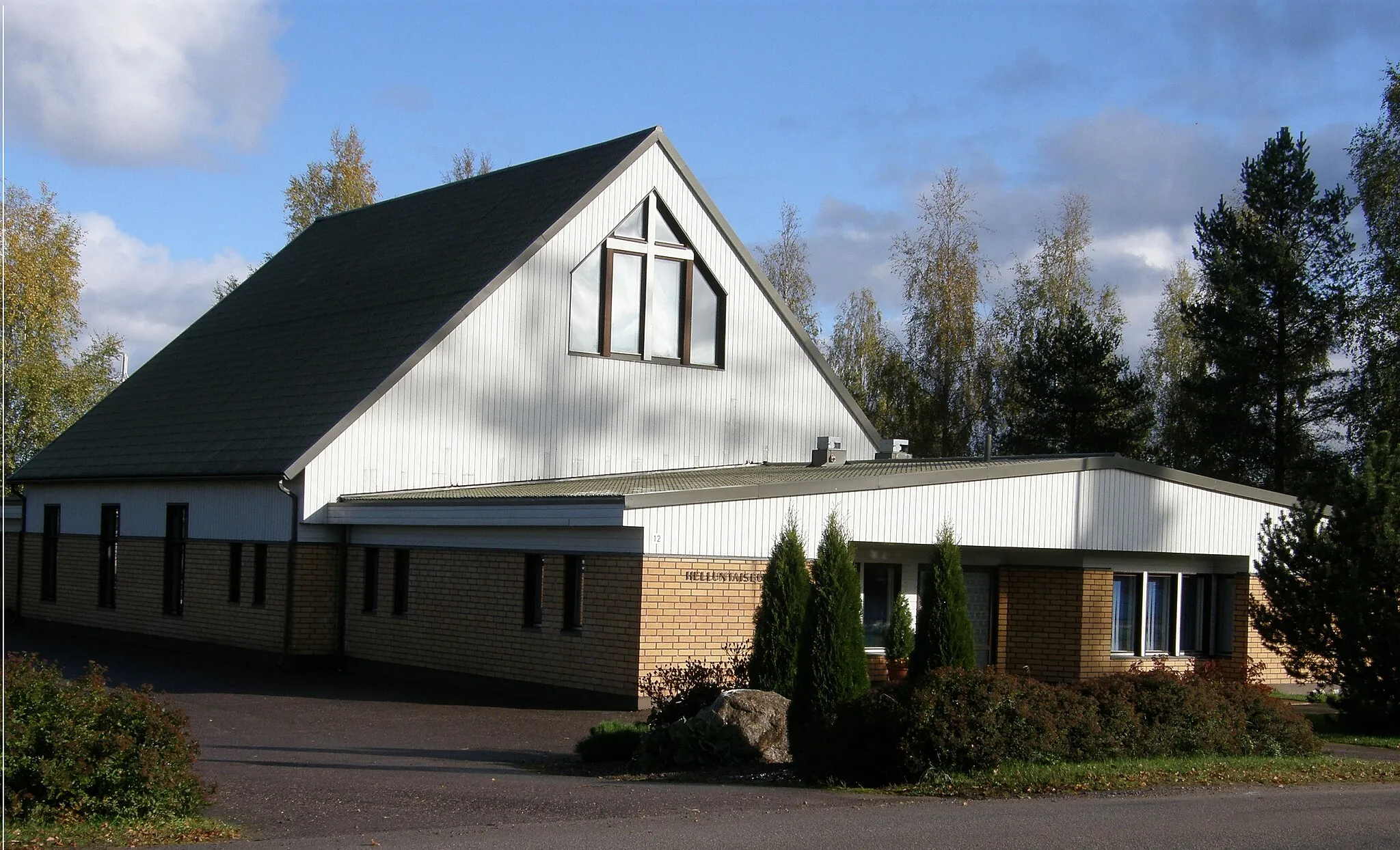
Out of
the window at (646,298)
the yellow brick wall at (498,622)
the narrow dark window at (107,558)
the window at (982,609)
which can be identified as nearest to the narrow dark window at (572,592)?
the yellow brick wall at (498,622)

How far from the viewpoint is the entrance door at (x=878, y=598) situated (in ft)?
76.5

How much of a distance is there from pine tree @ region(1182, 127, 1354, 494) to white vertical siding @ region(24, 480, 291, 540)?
89.4 ft

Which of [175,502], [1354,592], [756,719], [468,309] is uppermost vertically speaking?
[468,309]

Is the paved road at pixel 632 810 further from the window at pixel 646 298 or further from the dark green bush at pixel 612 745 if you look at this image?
the window at pixel 646 298

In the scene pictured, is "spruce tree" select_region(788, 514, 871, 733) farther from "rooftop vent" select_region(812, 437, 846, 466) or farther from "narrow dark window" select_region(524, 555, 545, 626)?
"rooftop vent" select_region(812, 437, 846, 466)

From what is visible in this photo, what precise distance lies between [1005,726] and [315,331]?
2081 centimetres

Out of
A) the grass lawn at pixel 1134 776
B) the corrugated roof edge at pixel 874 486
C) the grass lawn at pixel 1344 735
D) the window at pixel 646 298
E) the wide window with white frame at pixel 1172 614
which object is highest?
the window at pixel 646 298

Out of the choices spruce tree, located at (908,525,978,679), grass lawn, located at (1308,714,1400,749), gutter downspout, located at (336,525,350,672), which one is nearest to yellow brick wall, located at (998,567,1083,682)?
grass lawn, located at (1308,714,1400,749)

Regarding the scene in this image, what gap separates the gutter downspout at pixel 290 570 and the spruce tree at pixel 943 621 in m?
12.5

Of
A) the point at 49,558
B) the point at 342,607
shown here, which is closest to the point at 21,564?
the point at 49,558

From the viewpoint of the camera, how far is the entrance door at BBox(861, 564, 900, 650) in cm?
2331

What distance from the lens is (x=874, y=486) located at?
21.7 meters

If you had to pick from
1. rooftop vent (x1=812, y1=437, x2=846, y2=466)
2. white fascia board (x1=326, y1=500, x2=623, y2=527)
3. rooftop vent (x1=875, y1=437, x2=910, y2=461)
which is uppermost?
rooftop vent (x1=875, y1=437, x2=910, y2=461)

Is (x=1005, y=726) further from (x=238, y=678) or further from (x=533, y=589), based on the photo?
(x=238, y=678)
